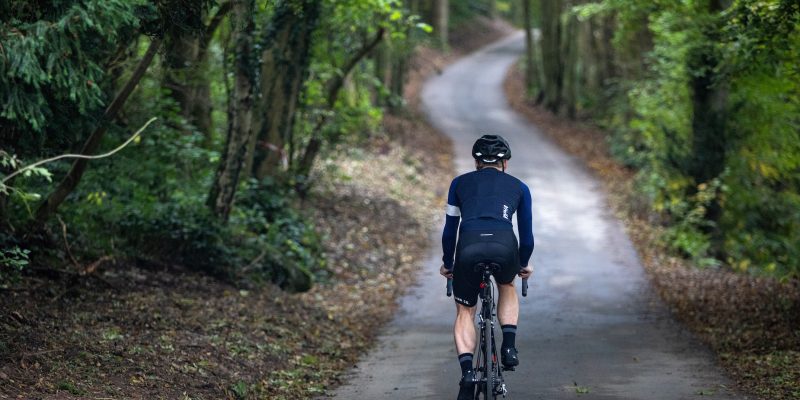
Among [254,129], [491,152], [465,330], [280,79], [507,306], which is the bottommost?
[465,330]

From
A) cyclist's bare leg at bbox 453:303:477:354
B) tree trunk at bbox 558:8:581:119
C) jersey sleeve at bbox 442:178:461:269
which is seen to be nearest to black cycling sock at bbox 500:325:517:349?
cyclist's bare leg at bbox 453:303:477:354

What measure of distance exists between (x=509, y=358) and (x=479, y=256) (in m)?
0.84

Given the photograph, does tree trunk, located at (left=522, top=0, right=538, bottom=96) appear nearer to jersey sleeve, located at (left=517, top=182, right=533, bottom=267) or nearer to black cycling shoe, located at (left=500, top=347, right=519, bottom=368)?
jersey sleeve, located at (left=517, top=182, right=533, bottom=267)

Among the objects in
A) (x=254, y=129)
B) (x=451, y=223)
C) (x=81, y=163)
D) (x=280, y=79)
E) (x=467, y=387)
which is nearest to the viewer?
(x=467, y=387)

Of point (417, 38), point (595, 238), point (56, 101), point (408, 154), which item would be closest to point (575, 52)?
point (408, 154)

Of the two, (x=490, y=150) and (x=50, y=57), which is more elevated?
(x=50, y=57)

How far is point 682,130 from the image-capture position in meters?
24.3

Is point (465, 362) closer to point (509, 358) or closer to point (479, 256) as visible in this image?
point (509, 358)

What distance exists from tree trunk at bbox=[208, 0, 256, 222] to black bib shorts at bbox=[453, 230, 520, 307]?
646 centimetres

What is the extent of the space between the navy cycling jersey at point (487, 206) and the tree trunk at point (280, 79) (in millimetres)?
9187

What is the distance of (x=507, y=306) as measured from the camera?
784 centimetres

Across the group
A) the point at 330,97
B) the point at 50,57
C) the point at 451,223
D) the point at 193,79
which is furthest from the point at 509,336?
the point at 330,97

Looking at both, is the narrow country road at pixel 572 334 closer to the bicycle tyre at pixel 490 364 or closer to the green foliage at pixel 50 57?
the bicycle tyre at pixel 490 364

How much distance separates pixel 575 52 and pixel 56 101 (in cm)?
3392
